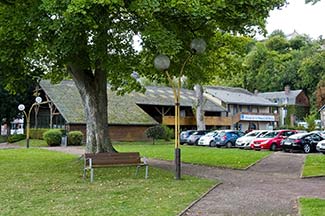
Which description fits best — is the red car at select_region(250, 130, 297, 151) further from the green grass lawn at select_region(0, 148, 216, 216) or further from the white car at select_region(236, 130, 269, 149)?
the green grass lawn at select_region(0, 148, 216, 216)

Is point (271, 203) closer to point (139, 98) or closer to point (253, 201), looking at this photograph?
point (253, 201)

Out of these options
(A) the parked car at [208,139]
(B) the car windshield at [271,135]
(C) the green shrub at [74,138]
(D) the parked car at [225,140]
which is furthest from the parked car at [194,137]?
(C) the green shrub at [74,138]

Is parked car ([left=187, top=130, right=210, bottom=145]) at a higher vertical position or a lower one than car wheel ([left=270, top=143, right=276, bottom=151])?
higher

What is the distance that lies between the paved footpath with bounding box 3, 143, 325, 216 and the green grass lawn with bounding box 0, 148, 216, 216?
479mm

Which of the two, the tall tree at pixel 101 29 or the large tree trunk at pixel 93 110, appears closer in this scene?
the tall tree at pixel 101 29

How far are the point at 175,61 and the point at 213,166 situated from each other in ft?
15.1

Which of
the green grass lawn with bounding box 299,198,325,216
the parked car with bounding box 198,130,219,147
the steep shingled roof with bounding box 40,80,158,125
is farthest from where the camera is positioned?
the steep shingled roof with bounding box 40,80,158,125

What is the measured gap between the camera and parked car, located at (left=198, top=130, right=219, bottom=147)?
111 ft

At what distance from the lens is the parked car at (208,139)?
3381 centimetres

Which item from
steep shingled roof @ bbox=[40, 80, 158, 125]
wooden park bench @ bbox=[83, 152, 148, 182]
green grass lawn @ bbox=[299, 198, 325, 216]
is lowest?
green grass lawn @ bbox=[299, 198, 325, 216]

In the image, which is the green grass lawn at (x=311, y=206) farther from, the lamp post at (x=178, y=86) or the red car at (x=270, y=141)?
the red car at (x=270, y=141)

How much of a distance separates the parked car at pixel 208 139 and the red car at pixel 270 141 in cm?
464

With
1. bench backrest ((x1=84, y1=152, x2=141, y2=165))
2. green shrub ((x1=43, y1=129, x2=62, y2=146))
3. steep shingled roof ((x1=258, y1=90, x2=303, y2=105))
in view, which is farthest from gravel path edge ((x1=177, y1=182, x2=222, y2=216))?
steep shingled roof ((x1=258, y1=90, x2=303, y2=105))

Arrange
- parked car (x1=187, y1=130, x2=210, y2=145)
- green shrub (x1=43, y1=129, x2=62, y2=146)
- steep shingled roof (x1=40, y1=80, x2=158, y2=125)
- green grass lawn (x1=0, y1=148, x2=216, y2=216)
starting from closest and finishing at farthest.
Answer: green grass lawn (x1=0, y1=148, x2=216, y2=216)
green shrub (x1=43, y1=129, x2=62, y2=146)
parked car (x1=187, y1=130, x2=210, y2=145)
steep shingled roof (x1=40, y1=80, x2=158, y2=125)
